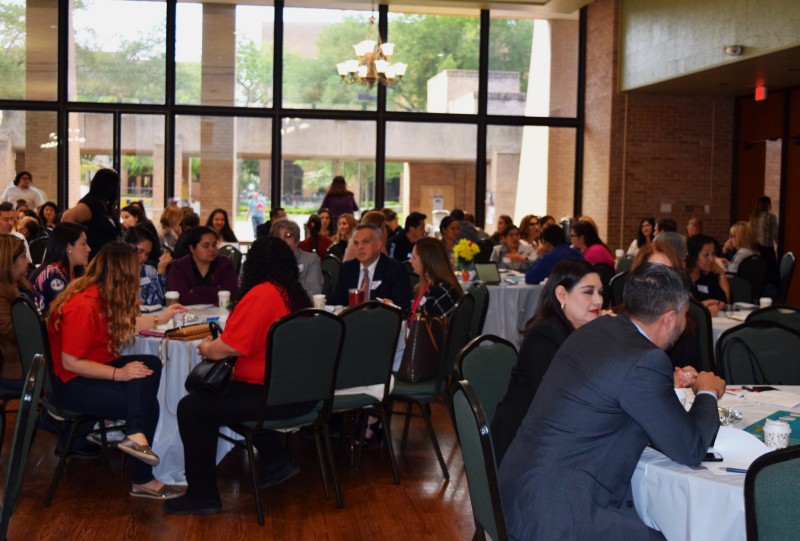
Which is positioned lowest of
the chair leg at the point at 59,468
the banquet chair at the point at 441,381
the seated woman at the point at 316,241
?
the chair leg at the point at 59,468

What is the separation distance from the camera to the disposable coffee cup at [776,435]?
3.13 meters

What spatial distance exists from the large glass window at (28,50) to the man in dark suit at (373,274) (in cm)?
1001

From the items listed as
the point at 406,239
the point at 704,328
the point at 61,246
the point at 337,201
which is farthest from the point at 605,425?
the point at 337,201

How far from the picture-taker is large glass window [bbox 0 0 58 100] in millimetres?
15109

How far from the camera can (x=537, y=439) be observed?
293cm

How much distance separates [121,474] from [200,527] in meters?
1.04

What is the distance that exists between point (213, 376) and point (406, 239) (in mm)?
6350

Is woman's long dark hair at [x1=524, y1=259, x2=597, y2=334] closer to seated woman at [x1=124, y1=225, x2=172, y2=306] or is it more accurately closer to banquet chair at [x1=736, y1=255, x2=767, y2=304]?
seated woman at [x1=124, y1=225, x2=172, y2=306]

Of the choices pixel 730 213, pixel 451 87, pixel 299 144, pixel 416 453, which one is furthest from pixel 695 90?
pixel 416 453

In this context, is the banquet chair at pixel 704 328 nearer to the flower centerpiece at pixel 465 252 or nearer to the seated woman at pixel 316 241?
the flower centerpiece at pixel 465 252

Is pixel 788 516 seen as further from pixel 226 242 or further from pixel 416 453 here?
pixel 226 242

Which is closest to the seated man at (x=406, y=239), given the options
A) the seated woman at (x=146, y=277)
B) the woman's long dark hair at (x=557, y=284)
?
the seated woman at (x=146, y=277)

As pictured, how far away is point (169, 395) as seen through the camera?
5402 mm

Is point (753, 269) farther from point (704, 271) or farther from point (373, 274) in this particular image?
point (373, 274)
